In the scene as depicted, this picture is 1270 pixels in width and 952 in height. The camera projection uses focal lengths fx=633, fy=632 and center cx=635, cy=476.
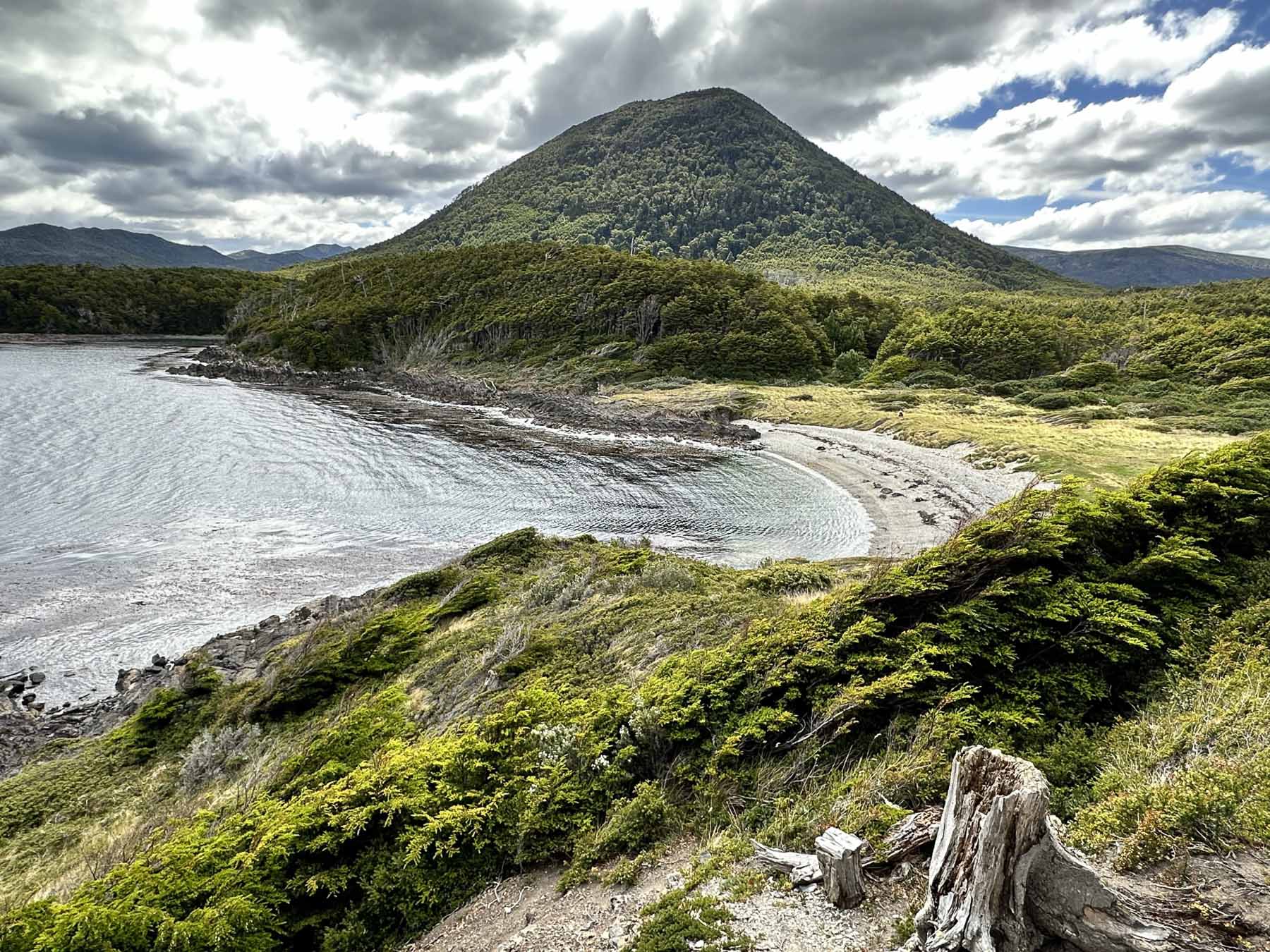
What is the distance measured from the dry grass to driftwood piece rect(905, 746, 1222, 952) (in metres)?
27.9

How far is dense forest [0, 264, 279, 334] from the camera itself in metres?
121

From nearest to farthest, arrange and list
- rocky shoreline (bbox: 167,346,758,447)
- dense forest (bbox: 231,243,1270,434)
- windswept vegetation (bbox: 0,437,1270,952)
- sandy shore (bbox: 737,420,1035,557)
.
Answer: windswept vegetation (bbox: 0,437,1270,952)
sandy shore (bbox: 737,420,1035,557)
rocky shoreline (bbox: 167,346,758,447)
dense forest (bbox: 231,243,1270,434)

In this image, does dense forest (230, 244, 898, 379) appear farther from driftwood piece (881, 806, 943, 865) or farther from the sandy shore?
driftwood piece (881, 806, 943, 865)

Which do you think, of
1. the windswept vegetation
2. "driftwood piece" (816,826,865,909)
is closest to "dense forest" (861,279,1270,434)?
the windswept vegetation

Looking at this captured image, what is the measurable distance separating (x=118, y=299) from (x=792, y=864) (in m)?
172

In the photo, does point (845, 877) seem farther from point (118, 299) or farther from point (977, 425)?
point (118, 299)

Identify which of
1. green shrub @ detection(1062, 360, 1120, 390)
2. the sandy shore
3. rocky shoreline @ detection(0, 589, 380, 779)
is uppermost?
green shrub @ detection(1062, 360, 1120, 390)

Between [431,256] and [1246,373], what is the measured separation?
11679cm

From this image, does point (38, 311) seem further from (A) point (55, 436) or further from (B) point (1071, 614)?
(B) point (1071, 614)

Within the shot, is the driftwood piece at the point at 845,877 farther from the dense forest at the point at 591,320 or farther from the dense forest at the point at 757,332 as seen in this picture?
the dense forest at the point at 591,320

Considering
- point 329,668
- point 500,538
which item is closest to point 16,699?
point 329,668

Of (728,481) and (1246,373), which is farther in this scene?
(1246,373)

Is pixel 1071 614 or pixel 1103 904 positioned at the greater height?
pixel 1071 614

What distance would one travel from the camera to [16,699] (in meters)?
16.4
